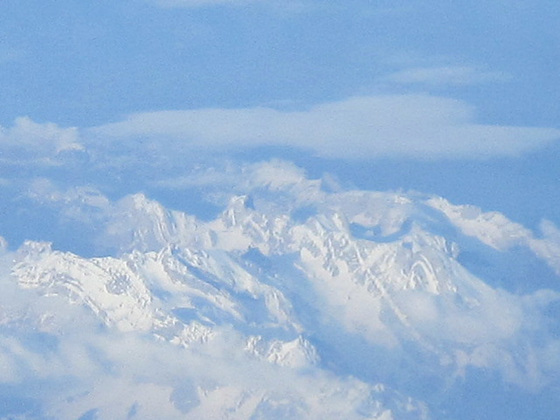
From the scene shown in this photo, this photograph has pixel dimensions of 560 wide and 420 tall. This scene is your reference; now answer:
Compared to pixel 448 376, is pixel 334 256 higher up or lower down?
higher up

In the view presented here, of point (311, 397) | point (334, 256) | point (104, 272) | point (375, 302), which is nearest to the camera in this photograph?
point (311, 397)

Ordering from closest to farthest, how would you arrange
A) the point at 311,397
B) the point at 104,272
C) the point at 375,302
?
the point at 311,397 → the point at 104,272 → the point at 375,302

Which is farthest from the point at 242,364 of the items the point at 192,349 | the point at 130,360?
the point at 130,360

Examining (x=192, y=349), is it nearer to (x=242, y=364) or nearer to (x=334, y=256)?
(x=242, y=364)

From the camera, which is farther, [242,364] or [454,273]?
[454,273]

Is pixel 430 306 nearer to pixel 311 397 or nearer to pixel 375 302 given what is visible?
pixel 375 302

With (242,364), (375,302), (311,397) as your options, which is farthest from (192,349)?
(375,302)

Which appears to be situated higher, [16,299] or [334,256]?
[334,256]

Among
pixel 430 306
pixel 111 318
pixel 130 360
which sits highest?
pixel 430 306

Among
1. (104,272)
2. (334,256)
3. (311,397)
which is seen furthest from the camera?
(334,256)
